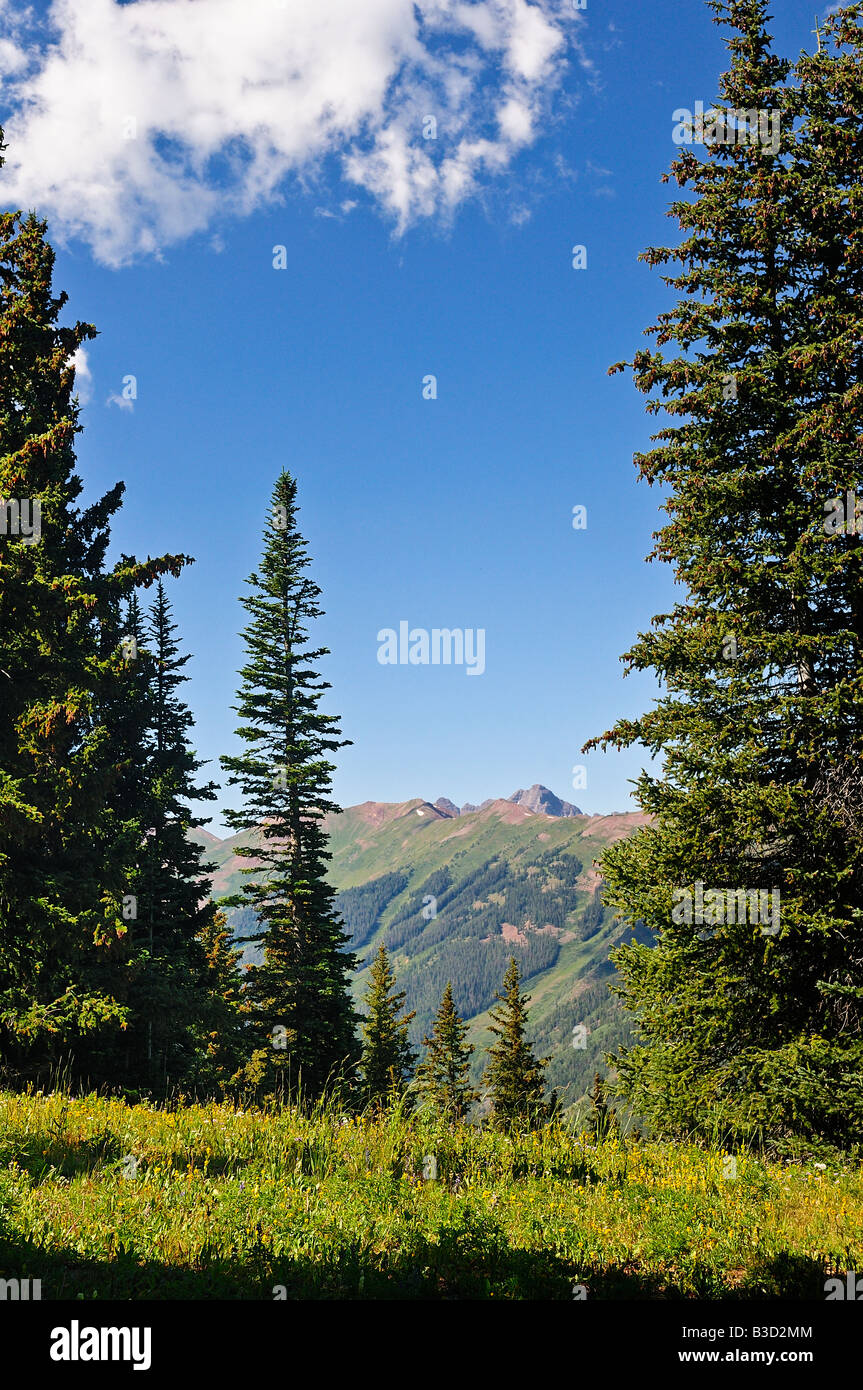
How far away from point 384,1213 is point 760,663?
7970 millimetres

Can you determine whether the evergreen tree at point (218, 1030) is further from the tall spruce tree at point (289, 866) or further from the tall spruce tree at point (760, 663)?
the tall spruce tree at point (760, 663)

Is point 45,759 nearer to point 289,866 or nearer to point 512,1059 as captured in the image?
point 289,866

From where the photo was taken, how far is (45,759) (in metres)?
15.5

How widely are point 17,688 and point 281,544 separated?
16.7 meters

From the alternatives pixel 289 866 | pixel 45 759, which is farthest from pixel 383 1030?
pixel 45 759

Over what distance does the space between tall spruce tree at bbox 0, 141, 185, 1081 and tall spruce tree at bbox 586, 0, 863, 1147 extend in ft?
33.5

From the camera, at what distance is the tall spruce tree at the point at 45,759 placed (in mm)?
14117

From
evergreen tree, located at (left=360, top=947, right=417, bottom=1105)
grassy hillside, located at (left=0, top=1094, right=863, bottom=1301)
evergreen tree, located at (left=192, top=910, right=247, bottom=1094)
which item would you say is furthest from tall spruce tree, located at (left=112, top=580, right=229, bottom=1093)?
evergreen tree, located at (left=360, top=947, right=417, bottom=1105)

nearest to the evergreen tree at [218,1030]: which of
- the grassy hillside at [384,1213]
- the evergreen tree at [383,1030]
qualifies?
the evergreen tree at [383,1030]

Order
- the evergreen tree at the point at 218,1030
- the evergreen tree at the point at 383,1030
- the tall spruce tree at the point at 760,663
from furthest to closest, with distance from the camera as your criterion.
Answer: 1. the evergreen tree at the point at 383,1030
2. the evergreen tree at the point at 218,1030
3. the tall spruce tree at the point at 760,663

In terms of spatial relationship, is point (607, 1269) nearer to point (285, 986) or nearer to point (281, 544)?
point (285, 986)

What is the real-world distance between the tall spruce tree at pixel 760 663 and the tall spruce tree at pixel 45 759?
10.2 m

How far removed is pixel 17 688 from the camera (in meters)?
15.4

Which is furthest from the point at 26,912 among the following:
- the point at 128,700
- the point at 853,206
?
the point at 853,206
